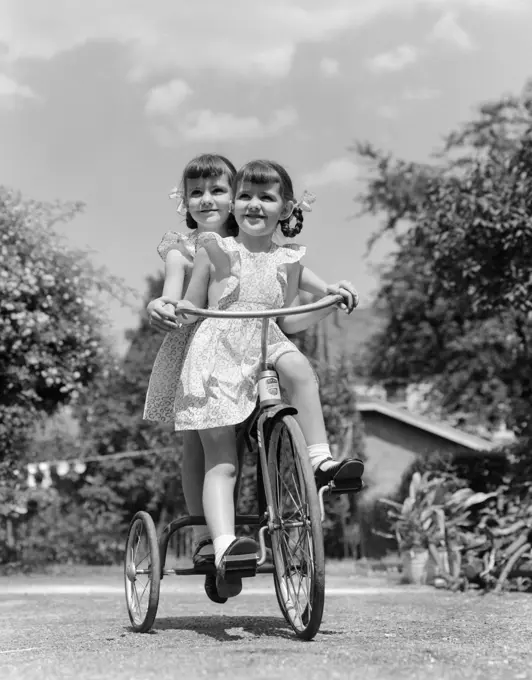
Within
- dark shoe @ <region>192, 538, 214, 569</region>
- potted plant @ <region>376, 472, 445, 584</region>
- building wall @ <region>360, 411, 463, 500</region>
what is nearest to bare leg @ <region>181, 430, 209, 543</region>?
dark shoe @ <region>192, 538, 214, 569</region>

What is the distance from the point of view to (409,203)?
66.6 feet

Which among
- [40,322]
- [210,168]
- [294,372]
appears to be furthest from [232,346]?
[40,322]

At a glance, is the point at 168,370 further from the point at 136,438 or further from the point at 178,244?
the point at 136,438

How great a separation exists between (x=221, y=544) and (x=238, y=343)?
0.78 m

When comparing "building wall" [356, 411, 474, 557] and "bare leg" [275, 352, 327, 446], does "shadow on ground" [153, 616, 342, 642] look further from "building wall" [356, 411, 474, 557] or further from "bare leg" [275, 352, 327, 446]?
"building wall" [356, 411, 474, 557]

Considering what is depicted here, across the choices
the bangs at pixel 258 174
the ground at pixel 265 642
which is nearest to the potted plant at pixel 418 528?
the ground at pixel 265 642

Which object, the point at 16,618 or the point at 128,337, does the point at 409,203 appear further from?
the point at 16,618

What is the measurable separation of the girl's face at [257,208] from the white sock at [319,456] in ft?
2.96

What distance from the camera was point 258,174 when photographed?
4191 millimetres

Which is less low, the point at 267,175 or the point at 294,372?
the point at 267,175

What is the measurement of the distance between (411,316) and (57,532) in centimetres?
1151

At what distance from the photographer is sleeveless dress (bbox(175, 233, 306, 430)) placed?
13.3ft

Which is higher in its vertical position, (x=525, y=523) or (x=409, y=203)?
(x=409, y=203)

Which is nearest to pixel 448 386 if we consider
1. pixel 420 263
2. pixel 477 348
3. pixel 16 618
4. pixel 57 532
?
pixel 477 348
